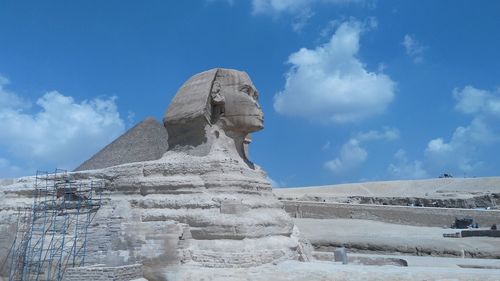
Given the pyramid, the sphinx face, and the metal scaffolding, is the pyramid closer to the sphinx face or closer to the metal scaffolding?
the metal scaffolding

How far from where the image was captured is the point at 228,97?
1052 cm

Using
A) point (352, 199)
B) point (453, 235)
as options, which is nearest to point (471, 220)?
point (453, 235)

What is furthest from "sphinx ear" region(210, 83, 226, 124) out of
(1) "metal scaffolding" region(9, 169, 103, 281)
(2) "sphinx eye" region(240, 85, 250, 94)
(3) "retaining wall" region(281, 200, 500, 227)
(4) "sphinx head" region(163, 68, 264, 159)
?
(3) "retaining wall" region(281, 200, 500, 227)

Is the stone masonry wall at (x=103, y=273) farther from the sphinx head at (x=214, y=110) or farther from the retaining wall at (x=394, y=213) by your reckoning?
the retaining wall at (x=394, y=213)

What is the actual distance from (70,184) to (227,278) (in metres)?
5.39

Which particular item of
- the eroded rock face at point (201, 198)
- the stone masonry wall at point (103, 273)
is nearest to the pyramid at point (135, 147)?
the eroded rock face at point (201, 198)

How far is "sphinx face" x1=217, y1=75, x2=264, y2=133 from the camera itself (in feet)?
34.3

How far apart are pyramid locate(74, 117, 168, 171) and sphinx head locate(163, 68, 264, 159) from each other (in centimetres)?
472

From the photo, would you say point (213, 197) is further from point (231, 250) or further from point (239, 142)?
point (239, 142)

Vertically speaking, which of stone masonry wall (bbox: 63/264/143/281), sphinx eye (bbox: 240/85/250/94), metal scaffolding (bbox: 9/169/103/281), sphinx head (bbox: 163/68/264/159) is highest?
sphinx eye (bbox: 240/85/250/94)

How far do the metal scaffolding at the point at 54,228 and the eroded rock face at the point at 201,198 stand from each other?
356 millimetres

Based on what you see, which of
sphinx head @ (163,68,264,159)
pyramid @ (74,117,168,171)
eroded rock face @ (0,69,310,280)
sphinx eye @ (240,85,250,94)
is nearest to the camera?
eroded rock face @ (0,69,310,280)

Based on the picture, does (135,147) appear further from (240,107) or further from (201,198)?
(201,198)

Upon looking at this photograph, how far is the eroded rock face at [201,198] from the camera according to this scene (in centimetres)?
859
